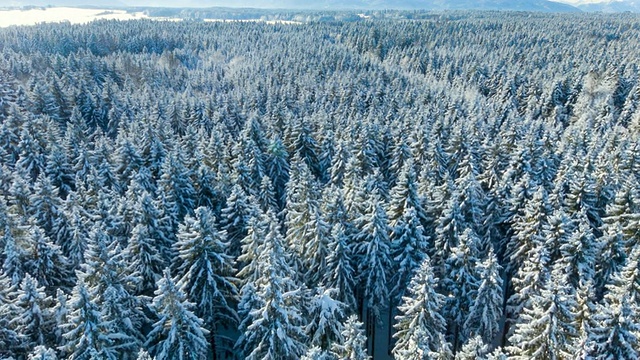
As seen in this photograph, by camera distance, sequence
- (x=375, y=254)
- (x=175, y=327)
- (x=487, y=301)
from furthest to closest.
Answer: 1. (x=375, y=254)
2. (x=487, y=301)
3. (x=175, y=327)

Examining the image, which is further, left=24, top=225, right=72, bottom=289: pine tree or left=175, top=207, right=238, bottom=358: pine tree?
left=24, top=225, right=72, bottom=289: pine tree

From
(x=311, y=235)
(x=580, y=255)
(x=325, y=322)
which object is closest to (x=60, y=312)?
(x=325, y=322)

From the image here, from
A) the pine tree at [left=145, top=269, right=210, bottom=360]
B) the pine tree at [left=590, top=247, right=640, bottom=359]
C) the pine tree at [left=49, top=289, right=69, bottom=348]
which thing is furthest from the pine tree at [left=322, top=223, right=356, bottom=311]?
the pine tree at [left=49, top=289, right=69, bottom=348]

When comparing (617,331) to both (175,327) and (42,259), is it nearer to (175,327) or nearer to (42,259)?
(175,327)

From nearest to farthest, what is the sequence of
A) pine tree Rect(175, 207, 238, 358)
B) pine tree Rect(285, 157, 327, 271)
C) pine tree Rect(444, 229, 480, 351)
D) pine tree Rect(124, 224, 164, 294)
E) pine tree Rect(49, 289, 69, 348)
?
pine tree Rect(49, 289, 69, 348) < pine tree Rect(175, 207, 238, 358) < pine tree Rect(444, 229, 480, 351) < pine tree Rect(124, 224, 164, 294) < pine tree Rect(285, 157, 327, 271)

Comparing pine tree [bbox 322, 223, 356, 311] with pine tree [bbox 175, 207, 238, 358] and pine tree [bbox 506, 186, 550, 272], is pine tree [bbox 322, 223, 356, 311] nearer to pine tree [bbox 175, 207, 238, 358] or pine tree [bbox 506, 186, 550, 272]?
pine tree [bbox 175, 207, 238, 358]

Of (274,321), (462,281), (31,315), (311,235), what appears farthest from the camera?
(311,235)

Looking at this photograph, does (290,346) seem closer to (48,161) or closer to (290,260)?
(290,260)

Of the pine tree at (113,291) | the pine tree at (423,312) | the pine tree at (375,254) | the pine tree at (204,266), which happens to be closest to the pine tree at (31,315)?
the pine tree at (113,291)
